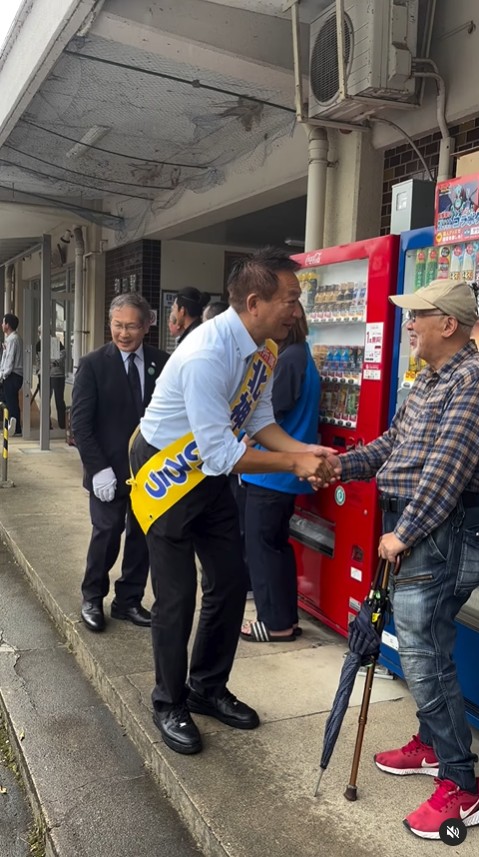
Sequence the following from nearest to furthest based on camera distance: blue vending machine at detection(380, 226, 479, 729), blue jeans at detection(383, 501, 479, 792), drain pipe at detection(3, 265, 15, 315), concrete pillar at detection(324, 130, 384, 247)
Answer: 1. blue jeans at detection(383, 501, 479, 792)
2. blue vending machine at detection(380, 226, 479, 729)
3. concrete pillar at detection(324, 130, 384, 247)
4. drain pipe at detection(3, 265, 15, 315)

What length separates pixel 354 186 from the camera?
5254 millimetres

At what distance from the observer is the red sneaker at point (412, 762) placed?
274 centimetres

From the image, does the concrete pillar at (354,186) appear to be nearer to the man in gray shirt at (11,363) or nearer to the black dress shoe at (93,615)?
the black dress shoe at (93,615)

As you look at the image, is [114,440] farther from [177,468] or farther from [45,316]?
[45,316]

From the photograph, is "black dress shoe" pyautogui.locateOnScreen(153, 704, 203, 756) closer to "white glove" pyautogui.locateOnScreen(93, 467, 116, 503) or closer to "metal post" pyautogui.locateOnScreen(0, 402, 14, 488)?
"white glove" pyautogui.locateOnScreen(93, 467, 116, 503)

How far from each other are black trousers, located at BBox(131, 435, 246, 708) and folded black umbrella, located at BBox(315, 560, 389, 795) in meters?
0.65

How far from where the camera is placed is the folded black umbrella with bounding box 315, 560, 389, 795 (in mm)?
2453

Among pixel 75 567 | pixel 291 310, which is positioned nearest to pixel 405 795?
pixel 291 310

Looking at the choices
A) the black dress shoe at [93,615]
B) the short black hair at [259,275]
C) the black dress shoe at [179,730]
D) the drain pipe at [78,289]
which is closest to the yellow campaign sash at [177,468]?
the short black hair at [259,275]

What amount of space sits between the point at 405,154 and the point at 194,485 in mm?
3325

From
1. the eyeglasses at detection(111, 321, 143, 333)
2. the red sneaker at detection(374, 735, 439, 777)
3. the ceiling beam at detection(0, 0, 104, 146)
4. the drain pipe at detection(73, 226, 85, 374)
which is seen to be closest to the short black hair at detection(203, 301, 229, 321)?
the eyeglasses at detection(111, 321, 143, 333)

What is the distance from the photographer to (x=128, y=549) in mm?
4246

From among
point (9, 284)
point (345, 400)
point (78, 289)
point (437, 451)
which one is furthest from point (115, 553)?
point (9, 284)

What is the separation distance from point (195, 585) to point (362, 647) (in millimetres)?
726
